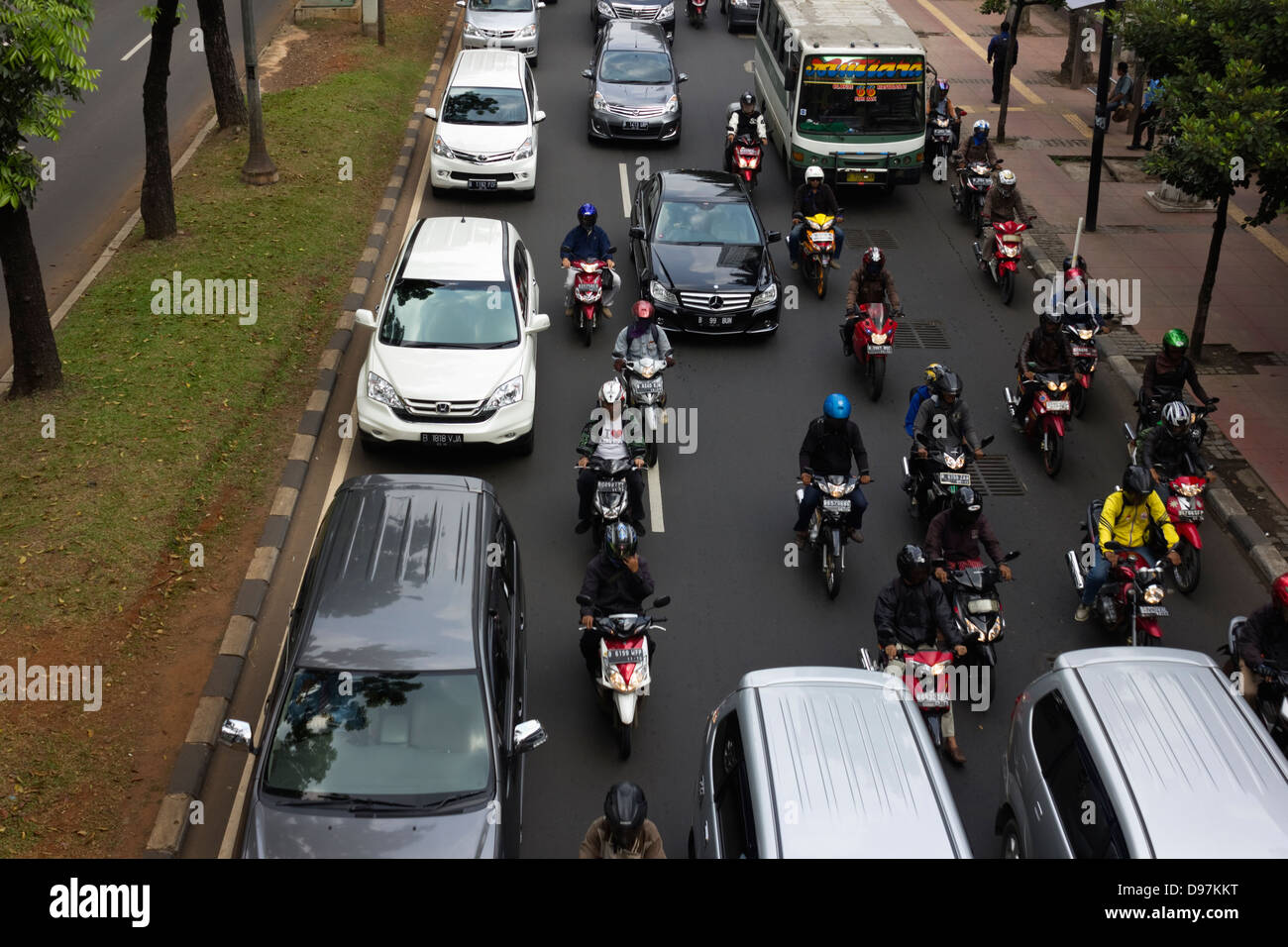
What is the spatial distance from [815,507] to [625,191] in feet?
37.5

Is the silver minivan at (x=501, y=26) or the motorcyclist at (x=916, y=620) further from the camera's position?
the silver minivan at (x=501, y=26)

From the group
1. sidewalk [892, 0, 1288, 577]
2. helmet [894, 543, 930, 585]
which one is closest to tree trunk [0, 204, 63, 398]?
helmet [894, 543, 930, 585]

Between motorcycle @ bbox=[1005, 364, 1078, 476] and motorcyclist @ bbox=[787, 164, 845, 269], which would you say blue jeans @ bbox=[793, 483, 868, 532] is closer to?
motorcycle @ bbox=[1005, 364, 1078, 476]

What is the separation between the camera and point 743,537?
42.4ft

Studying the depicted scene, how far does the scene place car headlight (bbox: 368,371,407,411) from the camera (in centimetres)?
1324

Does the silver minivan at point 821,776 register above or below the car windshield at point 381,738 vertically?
above

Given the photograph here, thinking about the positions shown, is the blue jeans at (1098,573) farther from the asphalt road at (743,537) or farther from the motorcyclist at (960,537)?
the motorcyclist at (960,537)

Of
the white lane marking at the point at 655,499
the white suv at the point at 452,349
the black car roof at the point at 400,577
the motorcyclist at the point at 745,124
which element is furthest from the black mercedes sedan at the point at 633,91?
the black car roof at the point at 400,577

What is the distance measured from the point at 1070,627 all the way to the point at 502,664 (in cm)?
553

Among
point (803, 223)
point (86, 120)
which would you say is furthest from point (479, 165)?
point (86, 120)

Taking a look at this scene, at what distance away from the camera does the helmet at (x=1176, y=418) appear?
1199 cm

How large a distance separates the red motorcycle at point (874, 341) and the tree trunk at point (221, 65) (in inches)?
500
